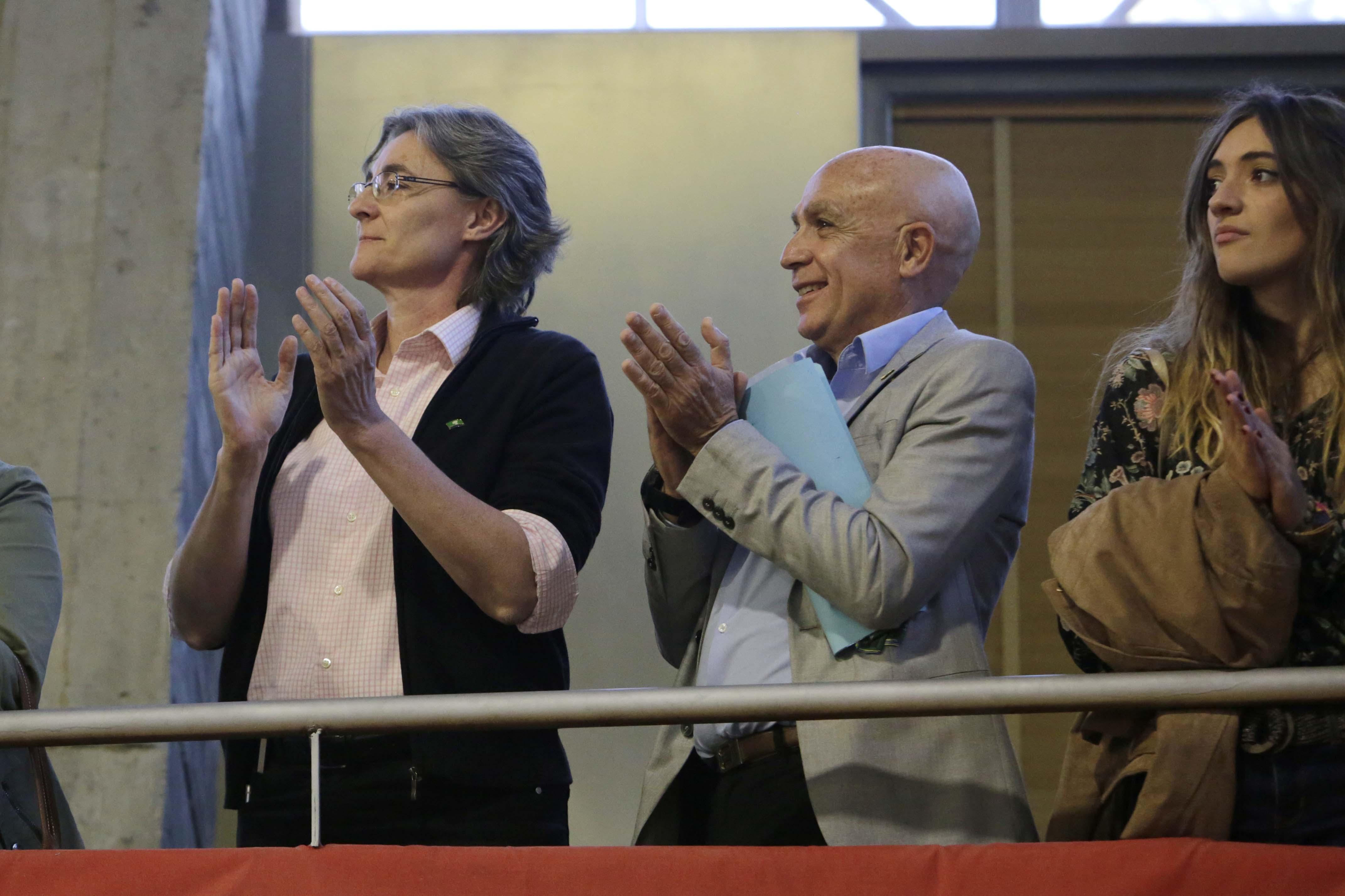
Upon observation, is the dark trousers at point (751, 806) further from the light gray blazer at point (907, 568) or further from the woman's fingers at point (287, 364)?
the woman's fingers at point (287, 364)

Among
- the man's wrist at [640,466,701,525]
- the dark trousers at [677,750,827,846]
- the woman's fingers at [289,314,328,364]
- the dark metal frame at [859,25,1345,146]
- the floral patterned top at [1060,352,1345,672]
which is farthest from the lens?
the dark metal frame at [859,25,1345,146]

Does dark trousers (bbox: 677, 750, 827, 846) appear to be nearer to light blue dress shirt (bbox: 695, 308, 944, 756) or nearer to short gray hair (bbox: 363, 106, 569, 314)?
light blue dress shirt (bbox: 695, 308, 944, 756)

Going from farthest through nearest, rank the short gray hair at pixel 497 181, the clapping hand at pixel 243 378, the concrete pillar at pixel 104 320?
the concrete pillar at pixel 104 320 < the short gray hair at pixel 497 181 < the clapping hand at pixel 243 378

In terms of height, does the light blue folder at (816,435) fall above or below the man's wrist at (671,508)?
above

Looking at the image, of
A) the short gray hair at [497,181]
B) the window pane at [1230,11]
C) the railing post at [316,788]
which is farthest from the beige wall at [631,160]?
the railing post at [316,788]

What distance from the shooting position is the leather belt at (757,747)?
5.68 feet

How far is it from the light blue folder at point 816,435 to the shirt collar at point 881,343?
6 cm

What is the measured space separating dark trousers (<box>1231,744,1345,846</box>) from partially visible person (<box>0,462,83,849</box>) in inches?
52.1

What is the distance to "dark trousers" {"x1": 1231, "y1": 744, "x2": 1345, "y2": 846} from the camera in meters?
1.55

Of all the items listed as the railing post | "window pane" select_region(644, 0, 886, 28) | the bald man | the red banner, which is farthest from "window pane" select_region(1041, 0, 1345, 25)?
the railing post

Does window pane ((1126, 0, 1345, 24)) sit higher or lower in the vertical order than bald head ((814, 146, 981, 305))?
higher

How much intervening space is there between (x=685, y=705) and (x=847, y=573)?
0.86 feet

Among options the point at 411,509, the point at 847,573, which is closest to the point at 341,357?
the point at 411,509

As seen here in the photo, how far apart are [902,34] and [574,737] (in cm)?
205
